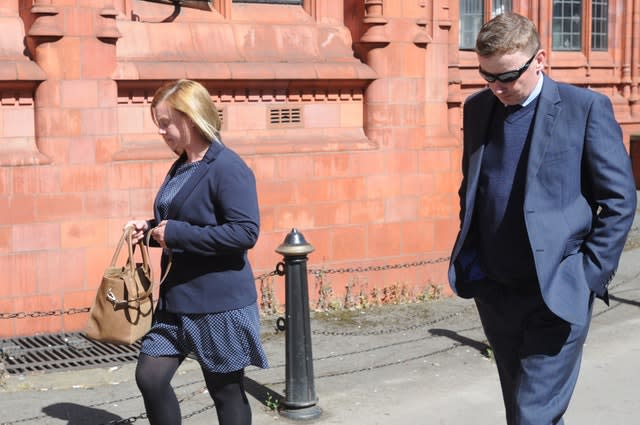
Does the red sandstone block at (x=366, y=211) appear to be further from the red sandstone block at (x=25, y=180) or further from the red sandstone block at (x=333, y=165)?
the red sandstone block at (x=25, y=180)

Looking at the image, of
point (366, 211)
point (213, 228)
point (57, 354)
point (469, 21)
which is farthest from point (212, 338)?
point (469, 21)

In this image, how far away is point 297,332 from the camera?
6.74 meters

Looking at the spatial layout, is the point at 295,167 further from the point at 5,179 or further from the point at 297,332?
the point at 297,332

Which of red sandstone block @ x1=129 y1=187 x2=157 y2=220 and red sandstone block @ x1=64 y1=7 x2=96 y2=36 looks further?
red sandstone block @ x1=129 y1=187 x2=157 y2=220

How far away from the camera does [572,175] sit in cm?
425

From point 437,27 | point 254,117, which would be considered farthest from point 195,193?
point 437,27

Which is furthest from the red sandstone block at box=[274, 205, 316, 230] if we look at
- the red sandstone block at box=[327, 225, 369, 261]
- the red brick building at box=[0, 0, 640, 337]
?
the red sandstone block at box=[327, 225, 369, 261]

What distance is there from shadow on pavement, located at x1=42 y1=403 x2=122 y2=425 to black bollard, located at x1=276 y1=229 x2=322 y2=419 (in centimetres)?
108

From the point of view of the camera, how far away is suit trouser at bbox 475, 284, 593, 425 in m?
4.27

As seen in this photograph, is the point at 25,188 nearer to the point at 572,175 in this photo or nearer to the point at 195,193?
the point at 195,193

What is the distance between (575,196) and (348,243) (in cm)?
643

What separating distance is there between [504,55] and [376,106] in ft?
22.1

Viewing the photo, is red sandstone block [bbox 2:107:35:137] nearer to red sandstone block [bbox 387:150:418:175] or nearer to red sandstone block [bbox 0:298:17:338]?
red sandstone block [bbox 0:298:17:338]

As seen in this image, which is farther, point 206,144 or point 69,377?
point 69,377
